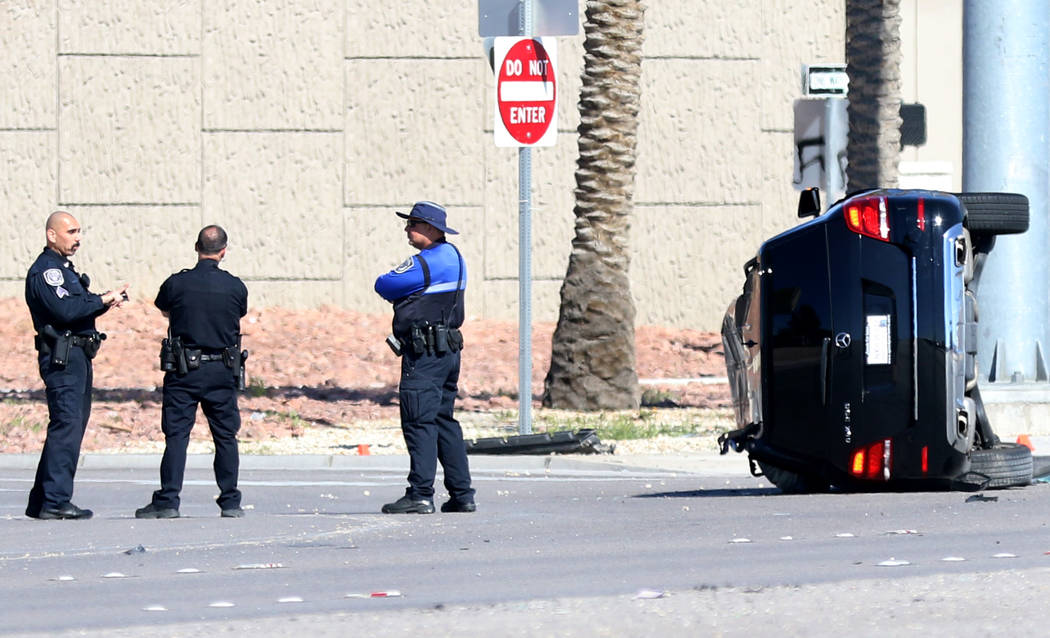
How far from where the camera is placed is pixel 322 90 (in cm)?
2659

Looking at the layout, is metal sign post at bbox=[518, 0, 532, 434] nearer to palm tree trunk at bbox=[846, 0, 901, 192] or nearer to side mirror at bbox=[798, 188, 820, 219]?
side mirror at bbox=[798, 188, 820, 219]

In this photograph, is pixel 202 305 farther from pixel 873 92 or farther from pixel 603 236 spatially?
pixel 873 92

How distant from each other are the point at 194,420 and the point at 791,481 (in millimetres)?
3719

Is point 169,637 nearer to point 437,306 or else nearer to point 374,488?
point 437,306

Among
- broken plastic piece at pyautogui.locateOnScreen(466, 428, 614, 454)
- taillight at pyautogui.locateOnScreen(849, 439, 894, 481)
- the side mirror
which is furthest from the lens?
broken plastic piece at pyautogui.locateOnScreen(466, 428, 614, 454)

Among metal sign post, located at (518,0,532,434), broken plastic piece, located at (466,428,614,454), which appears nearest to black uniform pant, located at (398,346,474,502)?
broken plastic piece, located at (466,428,614,454)

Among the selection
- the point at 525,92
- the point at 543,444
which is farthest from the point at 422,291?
the point at 525,92

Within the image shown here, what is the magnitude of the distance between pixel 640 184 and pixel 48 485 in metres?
15.3

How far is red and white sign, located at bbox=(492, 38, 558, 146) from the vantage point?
16594mm

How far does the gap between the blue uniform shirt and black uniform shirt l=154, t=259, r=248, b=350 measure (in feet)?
2.95

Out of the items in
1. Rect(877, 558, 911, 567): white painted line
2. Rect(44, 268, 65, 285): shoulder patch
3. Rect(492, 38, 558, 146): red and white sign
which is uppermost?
Rect(492, 38, 558, 146): red and white sign

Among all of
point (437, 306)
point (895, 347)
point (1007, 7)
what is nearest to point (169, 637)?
point (437, 306)

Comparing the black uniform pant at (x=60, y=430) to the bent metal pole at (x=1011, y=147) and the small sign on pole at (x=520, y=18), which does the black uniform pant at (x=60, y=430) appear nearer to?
the small sign on pole at (x=520, y=18)

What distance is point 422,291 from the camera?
1229 centimetres
